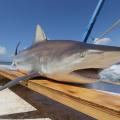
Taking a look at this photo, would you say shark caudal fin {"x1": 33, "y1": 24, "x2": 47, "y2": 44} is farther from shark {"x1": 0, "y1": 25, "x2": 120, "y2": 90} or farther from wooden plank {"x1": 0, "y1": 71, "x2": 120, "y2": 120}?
wooden plank {"x1": 0, "y1": 71, "x2": 120, "y2": 120}

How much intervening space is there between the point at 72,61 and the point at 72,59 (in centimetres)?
2

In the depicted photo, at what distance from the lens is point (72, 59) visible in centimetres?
184

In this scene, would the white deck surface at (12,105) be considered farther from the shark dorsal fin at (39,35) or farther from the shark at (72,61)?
the shark dorsal fin at (39,35)

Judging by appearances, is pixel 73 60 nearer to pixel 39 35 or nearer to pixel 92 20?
pixel 39 35

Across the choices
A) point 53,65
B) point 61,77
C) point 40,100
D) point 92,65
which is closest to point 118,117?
point 92,65

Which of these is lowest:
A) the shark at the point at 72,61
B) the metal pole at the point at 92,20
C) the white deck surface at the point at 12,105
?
the white deck surface at the point at 12,105

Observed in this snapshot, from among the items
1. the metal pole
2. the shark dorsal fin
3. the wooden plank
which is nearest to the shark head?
the wooden plank

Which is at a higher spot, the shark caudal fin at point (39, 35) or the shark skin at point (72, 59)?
the shark caudal fin at point (39, 35)

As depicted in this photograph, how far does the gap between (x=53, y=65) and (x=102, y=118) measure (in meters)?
1.05

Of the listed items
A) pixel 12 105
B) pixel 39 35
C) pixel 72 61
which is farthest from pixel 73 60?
pixel 39 35

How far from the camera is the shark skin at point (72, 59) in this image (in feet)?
5.10

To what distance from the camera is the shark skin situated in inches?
61.2

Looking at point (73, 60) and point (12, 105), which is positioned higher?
point (73, 60)

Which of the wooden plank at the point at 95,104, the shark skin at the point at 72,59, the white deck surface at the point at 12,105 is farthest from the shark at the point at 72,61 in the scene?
the white deck surface at the point at 12,105
